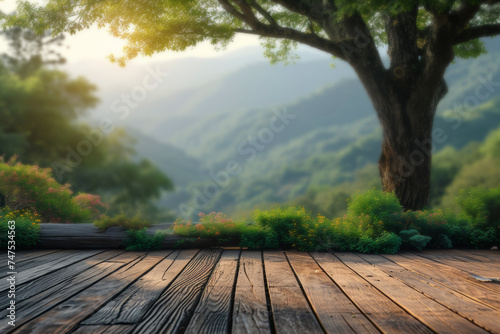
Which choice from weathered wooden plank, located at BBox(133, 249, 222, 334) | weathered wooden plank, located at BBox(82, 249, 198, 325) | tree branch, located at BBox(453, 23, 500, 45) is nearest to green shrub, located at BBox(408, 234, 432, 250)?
weathered wooden plank, located at BBox(133, 249, 222, 334)

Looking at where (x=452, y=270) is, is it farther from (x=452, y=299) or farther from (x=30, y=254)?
(x=30, y=254)

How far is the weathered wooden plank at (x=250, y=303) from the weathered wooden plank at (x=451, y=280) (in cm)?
167

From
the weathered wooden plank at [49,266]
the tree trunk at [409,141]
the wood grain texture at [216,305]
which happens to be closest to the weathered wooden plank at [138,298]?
the wood grain texture at [216,305]

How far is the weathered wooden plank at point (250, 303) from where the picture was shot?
Answer: 248cm

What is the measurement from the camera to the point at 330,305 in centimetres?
297

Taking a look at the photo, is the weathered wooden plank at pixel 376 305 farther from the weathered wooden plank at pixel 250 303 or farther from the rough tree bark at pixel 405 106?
the rough tree bark at pixel 405 106

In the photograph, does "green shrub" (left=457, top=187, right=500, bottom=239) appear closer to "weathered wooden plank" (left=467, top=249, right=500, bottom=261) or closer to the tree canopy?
"weathered wooden plank" (left=467, top=249, right=500, bottom=261)

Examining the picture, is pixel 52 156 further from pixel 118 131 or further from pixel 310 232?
pixel 310 232

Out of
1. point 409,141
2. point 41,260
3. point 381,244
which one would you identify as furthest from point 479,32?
point 41,260

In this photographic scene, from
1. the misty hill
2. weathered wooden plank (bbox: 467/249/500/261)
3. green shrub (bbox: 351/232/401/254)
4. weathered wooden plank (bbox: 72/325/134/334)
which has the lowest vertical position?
weathered wooden plank (bbox: 72/325/134/334)

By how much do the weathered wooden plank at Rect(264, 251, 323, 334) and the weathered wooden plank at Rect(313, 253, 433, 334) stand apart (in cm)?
38

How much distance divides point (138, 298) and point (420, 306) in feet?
6.84

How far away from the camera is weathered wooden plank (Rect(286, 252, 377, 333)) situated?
2.49m

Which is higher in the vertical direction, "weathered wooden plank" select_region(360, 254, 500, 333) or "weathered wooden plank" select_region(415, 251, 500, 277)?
"weathered wooden plank" select_region(415, 251, 500, 277)
